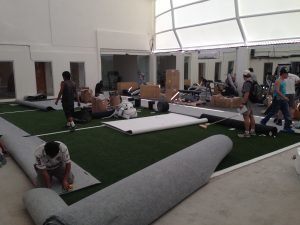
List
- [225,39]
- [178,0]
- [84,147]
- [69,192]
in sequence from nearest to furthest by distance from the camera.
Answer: [69,192]
[84,147]
[225,39]
[178,0]

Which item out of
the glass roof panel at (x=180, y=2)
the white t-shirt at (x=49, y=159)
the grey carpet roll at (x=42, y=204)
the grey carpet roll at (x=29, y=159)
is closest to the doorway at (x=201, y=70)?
the glass roof panel at (x=180, y=2)

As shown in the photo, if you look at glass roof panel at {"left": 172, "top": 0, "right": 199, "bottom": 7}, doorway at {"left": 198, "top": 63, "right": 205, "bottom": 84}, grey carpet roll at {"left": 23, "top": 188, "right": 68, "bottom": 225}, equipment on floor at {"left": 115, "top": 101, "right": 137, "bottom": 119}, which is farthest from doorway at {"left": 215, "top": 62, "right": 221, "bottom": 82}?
grey carpet roll at {"left": 23, "top": 188, "right": 68, "bottom": 225}

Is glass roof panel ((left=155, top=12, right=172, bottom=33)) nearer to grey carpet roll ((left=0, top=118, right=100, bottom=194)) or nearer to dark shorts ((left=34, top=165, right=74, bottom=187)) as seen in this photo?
grey carpet roll ((left=0, top=118, right=100, bottom=194))

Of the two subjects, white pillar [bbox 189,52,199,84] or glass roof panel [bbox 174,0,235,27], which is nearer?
glass roof panel [bbox 174,0,235,27]

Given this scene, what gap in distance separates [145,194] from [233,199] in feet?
4.19

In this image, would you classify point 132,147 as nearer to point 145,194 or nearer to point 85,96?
point 145,194

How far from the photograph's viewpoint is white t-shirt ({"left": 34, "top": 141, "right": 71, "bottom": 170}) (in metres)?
3.26

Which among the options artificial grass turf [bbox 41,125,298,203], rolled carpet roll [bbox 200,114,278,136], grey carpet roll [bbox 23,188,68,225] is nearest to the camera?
grey carpet roll [bbox 23,188,68,225]

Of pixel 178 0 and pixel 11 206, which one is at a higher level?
pixel 178 0

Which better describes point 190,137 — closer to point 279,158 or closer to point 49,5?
point 279,158

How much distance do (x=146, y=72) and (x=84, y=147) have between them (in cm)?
1484

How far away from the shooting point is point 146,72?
19844 mm

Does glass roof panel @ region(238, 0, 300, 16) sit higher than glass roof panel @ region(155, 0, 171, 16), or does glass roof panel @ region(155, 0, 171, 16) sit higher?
glass roof panel @ region(155, 0, 171, 16)

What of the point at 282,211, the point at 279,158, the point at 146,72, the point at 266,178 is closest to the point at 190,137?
the point at 279,158
